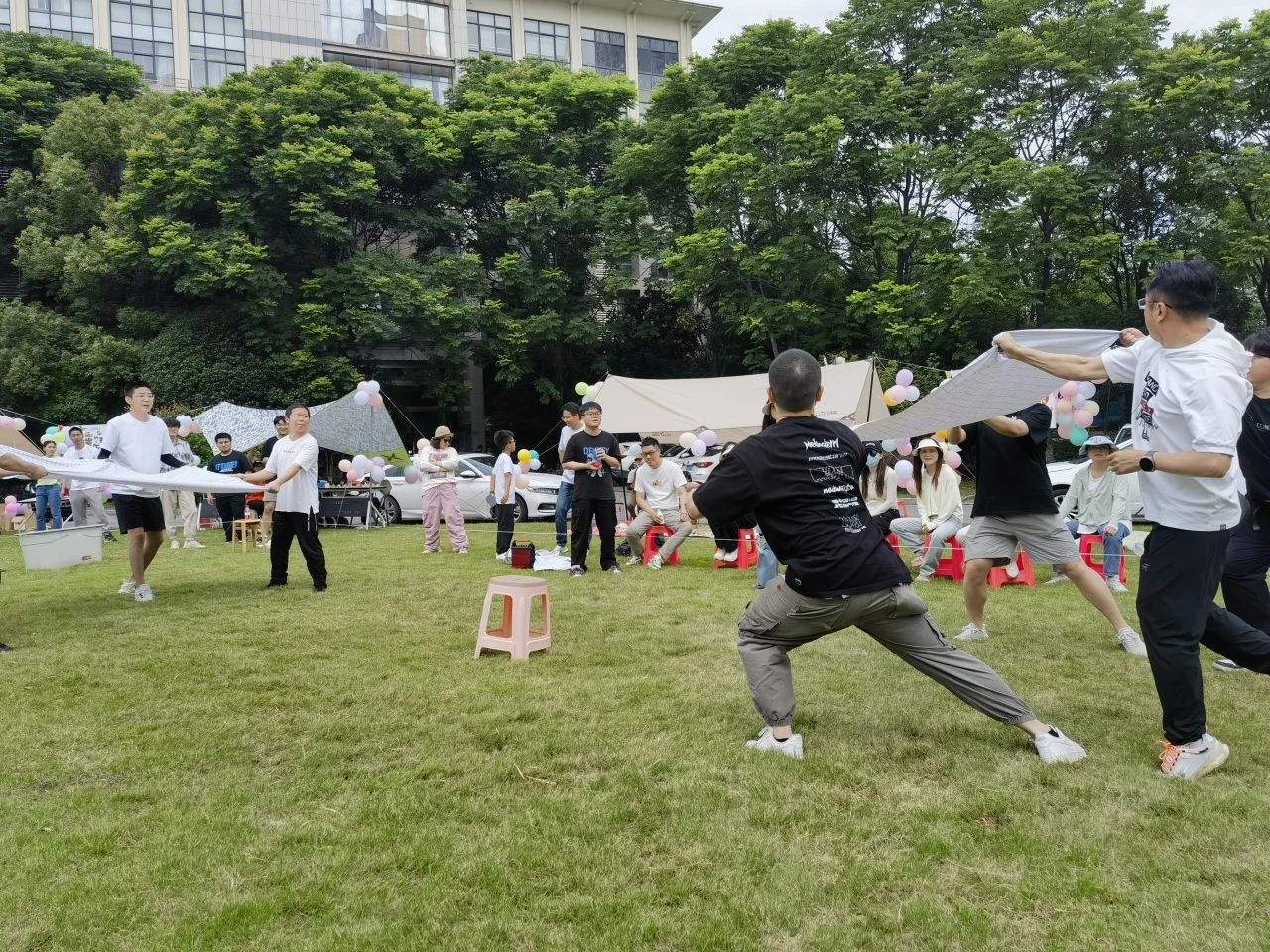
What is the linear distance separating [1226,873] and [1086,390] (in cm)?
493

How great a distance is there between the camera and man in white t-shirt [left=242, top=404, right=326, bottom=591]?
27.2 ft

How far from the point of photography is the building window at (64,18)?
31.6 metres

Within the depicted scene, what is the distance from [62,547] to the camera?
35.4ft

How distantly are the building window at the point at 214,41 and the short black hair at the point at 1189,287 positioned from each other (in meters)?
36.7

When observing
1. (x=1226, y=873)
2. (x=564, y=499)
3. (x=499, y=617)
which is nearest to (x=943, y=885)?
(x=1226, y=873)

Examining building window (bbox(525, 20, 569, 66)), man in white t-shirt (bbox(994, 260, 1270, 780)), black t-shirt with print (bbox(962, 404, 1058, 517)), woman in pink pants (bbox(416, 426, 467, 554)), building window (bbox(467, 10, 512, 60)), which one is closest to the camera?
man in white t-shirt (bbox(994, 260, 1270, 780))

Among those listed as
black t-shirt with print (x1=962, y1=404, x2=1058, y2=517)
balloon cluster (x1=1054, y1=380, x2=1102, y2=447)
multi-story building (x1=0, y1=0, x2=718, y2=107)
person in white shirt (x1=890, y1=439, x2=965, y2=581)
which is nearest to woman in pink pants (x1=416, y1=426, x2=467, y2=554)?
person in white shirt (x1=890, y1=439, x2=965, y2=581)

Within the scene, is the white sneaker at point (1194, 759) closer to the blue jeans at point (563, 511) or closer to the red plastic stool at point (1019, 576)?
the red plastic stool at point (1019, 576)

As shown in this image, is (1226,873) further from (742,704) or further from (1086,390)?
(1086,390)

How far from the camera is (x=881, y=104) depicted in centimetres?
2281

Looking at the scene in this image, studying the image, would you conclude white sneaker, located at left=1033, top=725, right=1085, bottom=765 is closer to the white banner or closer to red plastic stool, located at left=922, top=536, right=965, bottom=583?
the white banner

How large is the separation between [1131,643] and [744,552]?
4.93m

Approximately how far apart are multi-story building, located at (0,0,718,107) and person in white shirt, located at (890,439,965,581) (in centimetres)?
2581

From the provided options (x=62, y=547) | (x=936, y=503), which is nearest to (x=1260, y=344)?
(x=936, y=503)
